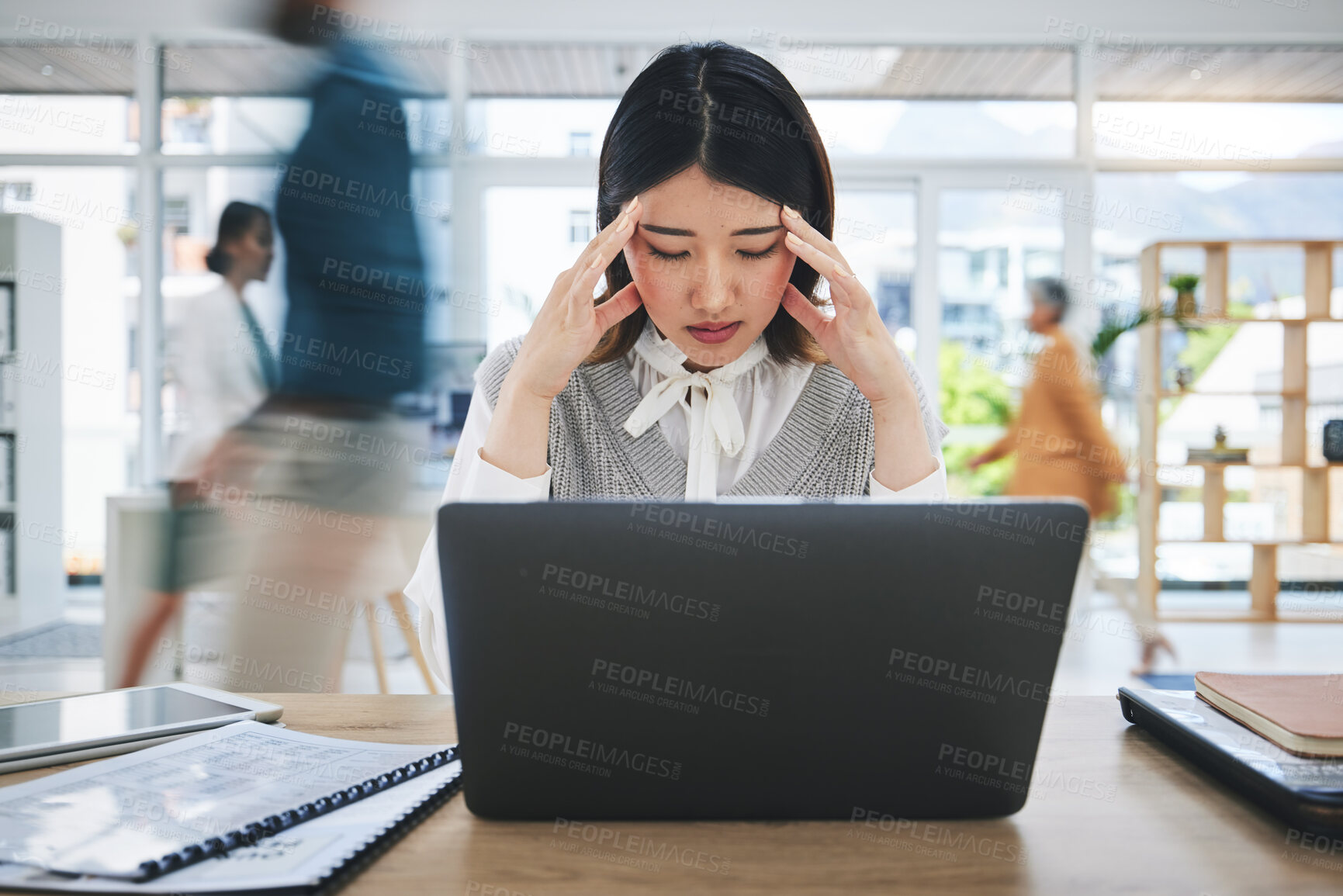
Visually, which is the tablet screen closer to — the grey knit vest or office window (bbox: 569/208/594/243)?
the grey knit vest

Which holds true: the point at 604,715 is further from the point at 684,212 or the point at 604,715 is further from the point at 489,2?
the point at 489,2

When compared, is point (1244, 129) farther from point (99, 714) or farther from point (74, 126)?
point (74, 126)

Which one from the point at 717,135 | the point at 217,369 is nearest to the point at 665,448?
the point at 717,135

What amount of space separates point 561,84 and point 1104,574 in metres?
3.50

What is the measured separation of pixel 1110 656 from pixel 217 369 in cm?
367

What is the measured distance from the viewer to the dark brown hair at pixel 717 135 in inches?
44.6

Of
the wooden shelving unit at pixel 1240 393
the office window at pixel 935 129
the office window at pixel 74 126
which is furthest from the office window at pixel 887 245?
the office window at pixel 74 126

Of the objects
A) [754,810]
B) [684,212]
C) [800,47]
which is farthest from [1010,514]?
[800,47]

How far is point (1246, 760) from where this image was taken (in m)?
0.69

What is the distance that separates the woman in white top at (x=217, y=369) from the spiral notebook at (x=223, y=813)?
130 centimetres

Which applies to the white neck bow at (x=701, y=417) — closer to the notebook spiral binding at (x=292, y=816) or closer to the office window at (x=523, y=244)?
the notebook spiral binding at (x=292, y=816)

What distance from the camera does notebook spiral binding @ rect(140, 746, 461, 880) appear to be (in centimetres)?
54

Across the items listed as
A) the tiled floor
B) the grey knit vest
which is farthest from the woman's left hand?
the tiled floor

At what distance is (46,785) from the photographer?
2.26ft
